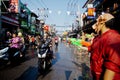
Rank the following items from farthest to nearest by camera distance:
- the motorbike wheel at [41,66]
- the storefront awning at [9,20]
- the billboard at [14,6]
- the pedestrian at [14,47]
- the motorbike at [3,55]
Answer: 1. the billboard at [14,6]
2. the storefront awning at [9,20]
3. the pedestrian at [14,47]
4. the motorbike at [3,55]
5. the motorbike wheel at [41,66]

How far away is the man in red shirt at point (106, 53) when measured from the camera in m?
2.81

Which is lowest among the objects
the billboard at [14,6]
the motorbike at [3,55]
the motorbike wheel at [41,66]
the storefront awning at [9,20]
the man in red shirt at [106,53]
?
the motorbike wheel at [41,66]

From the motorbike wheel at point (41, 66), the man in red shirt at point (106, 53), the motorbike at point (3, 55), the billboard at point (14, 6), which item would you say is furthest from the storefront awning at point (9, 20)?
the man in red shirt at point (106, 53)

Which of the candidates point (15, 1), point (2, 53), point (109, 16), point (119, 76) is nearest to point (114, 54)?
point (119, 76)

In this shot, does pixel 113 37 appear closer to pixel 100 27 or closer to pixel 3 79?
pixel 100 27

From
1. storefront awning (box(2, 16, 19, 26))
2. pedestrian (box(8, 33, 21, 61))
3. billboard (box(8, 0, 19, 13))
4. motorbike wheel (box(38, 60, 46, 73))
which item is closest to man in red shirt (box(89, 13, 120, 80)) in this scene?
motorbike wheel (box(38, 60, 46, 73))

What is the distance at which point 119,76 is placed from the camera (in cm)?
291

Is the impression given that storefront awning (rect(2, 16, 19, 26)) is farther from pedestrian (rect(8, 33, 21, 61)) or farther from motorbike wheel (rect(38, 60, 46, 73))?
motorbike wheel (rect(38, 60, 46, 73))

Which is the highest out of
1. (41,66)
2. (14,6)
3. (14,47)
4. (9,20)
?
(14,6)

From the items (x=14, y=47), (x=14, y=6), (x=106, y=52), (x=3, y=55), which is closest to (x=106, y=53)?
(x=106, y=52)

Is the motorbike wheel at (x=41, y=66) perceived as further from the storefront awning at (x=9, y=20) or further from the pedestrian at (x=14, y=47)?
the storefront awning at (x=9, y=20)

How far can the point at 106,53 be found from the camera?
9.70 ft

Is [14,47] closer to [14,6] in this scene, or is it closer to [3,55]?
[3,55]

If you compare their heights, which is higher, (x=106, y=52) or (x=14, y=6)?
(x=14, y=6)
